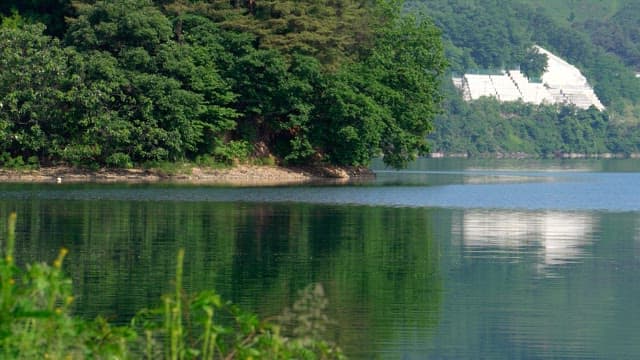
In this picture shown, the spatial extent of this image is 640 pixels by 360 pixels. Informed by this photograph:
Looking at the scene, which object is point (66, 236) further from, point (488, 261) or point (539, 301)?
point (539, 301)

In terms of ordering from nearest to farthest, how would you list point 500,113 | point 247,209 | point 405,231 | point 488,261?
point 488,261
point 405,231
point 247,209
point 500,113

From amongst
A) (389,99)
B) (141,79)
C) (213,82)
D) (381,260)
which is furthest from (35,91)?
(381,260)

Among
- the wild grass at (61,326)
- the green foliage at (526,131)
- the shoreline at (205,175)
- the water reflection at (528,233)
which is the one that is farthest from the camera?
the green foliage at (526,131)

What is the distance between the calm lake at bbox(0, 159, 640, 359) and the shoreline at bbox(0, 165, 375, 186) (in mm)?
8332

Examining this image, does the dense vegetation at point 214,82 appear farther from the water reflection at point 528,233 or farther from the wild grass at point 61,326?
the wild grass at point 61,326

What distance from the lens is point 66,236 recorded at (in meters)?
31.9

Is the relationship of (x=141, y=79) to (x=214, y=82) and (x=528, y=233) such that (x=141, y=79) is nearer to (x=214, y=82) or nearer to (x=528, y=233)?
(x=214, y=82)

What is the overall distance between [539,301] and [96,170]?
134ft

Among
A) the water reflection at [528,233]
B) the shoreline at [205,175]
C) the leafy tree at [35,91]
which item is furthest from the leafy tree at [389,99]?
the water reflection at [528,233]

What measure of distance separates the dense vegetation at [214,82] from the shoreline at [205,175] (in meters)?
0.67

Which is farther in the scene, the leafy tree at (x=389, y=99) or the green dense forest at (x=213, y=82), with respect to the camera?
the leafy tree at (x=389, y=99)

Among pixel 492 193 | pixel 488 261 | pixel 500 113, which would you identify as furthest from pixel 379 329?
pixel 500 113

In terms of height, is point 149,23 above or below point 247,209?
above

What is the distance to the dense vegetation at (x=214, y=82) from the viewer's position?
60656 mm
